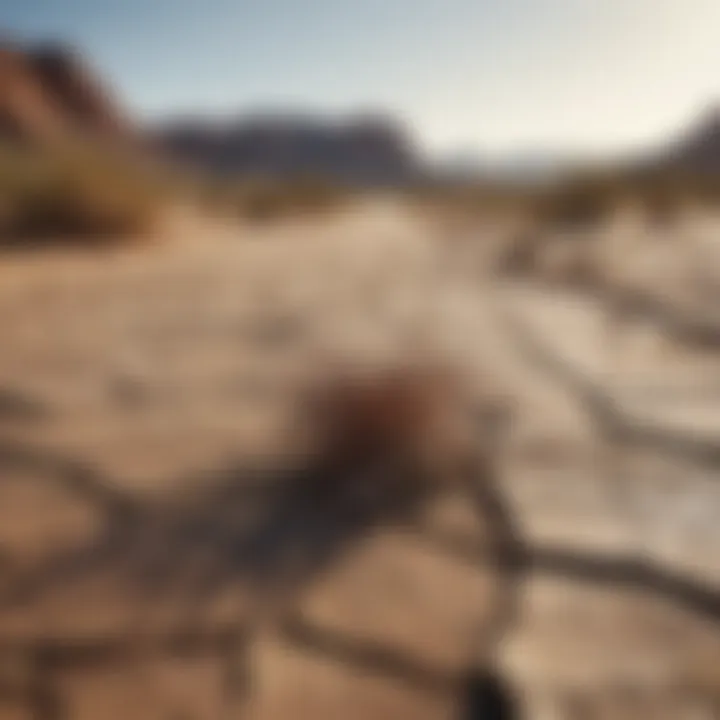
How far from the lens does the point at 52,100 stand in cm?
4919

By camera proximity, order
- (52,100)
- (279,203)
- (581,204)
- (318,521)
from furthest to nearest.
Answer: (52,100) < (279,203) < (581,204) < (318,521)

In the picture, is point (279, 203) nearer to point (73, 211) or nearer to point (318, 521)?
point (73, 211)

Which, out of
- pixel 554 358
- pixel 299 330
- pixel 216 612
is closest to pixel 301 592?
pixel 216 612

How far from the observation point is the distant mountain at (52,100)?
40.0 m

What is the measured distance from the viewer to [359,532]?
2.41 m

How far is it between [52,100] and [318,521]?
5017 cm

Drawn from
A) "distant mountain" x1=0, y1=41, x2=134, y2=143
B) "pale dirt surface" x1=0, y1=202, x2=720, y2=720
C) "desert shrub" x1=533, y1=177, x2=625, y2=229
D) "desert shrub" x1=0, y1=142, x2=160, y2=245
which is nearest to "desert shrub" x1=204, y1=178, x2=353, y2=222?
"desert shrub" x1=533, y1=177, x2=625, y2=229

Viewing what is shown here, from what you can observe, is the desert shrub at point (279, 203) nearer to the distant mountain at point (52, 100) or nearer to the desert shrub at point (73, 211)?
the desert shrub at point (73, 211)

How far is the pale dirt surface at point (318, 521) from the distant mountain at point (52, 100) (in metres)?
34.3

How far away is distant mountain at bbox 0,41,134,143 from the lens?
4003cm

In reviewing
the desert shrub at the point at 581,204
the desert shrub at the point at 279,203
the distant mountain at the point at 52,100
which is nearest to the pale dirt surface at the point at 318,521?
the desert shrub at the point at 581,204

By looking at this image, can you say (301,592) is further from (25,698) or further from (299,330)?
(299,330)

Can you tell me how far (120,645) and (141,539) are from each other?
429 millimetres

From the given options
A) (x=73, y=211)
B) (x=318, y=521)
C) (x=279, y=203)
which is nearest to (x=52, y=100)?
(x=279, y=203)
